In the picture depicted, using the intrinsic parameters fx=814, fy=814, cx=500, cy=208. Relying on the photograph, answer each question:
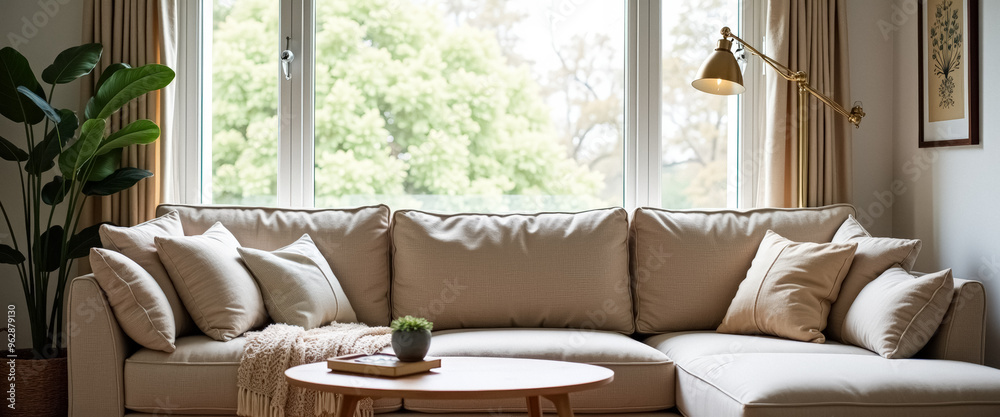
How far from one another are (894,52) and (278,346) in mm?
3008

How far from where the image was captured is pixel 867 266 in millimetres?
2797

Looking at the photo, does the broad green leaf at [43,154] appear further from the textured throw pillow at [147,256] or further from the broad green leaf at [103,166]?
the textured throw pillow at [147,256]

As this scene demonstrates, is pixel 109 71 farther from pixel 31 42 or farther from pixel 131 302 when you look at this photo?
pixel 131 302

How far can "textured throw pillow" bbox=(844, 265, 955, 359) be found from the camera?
8.05ft

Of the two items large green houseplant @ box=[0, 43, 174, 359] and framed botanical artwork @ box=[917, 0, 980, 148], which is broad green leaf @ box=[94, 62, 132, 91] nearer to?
large green houseplant @ box=[0, 43, 174, 359]

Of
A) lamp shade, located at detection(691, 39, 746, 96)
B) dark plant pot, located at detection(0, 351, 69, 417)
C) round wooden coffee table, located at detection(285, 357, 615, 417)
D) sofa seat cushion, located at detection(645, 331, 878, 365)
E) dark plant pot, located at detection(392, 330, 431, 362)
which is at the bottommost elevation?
dark plant pot, located at detection(0, 351, 69, 417)

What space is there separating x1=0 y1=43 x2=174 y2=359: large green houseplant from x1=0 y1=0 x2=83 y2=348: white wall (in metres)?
0.38

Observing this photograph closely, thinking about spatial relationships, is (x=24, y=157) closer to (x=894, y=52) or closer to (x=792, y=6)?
(x=792, y=6)

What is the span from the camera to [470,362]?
219cm

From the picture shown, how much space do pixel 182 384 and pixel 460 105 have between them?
1.79 meters

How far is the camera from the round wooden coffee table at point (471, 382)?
181 cm

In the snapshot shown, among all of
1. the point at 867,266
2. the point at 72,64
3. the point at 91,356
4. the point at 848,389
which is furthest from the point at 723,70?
the point at 72,64

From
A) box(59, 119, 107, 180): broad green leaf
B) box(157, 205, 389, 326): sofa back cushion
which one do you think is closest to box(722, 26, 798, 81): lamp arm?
box(157, 205, 389, 326): sofa back cushion

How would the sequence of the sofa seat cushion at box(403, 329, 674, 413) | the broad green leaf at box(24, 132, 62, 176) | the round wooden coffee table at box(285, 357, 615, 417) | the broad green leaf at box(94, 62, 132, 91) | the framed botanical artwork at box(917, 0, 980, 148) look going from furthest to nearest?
the broad green leaf at box(94, 62, 132, 91) → the broad green leaf at box(24, 132, 62, 176) → the framed botanical artwork at box(917, 0, 980, 148) → the sofa seat cushion at box(403, 329, 674, 413) → the round wooden coffee table at box(285, 357, 615, 417)
